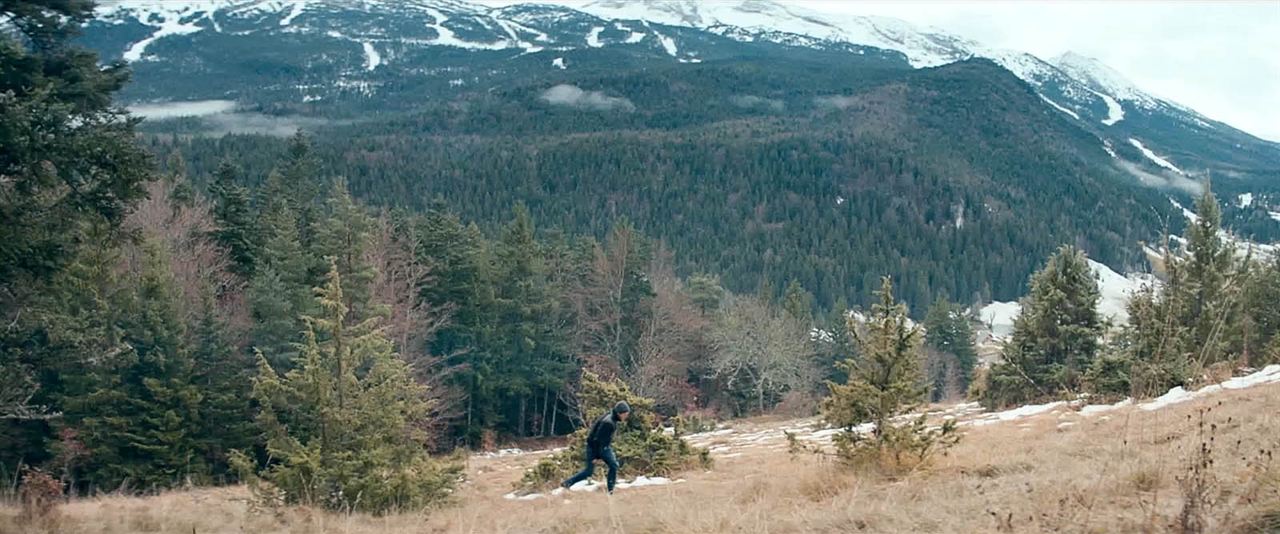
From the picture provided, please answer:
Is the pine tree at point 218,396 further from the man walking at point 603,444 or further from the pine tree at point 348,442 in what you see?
the man walking at point 603,444

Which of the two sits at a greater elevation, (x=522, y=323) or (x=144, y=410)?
(x=144, y=410)

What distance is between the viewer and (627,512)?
21.6ft

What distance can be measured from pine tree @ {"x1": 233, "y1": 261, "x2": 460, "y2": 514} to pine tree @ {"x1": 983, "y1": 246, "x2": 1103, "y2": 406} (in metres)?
16.2

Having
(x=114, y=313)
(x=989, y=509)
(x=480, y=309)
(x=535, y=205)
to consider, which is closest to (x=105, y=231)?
(x=989, y=509)

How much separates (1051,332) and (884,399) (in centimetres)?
1691

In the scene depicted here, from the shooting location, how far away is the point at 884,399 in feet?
28.2

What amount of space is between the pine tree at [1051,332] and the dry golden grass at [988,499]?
14.1 meters

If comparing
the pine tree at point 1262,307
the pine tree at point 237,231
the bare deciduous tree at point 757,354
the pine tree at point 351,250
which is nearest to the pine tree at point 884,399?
the pine tree at point 1262,307

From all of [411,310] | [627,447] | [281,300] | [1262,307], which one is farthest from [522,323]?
[1262,307]

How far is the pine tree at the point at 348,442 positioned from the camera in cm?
1088

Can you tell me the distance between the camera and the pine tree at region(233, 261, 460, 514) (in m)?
10.9

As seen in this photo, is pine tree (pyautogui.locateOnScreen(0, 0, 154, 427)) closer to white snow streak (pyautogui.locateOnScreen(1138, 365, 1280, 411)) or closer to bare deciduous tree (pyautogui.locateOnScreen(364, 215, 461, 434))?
white snow streak (pyautogui.locateOnScreen(1138, 365, 1280, 411))

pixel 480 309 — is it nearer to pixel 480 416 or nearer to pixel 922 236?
pixel 480 416

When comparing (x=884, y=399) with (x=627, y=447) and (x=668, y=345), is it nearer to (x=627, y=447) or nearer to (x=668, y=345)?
(x=627, y=447)
